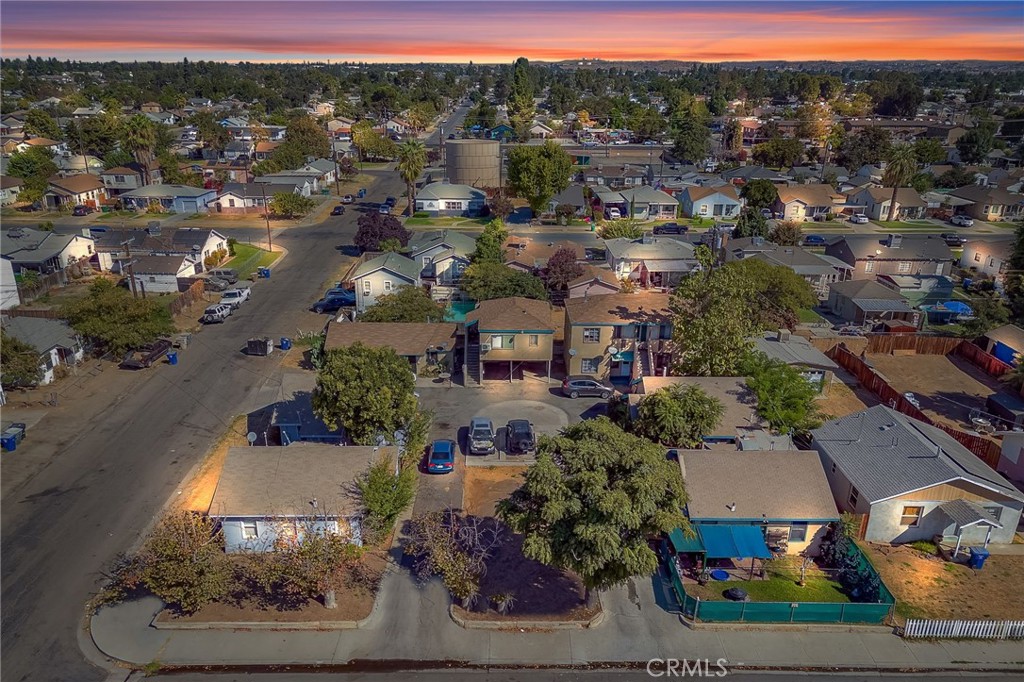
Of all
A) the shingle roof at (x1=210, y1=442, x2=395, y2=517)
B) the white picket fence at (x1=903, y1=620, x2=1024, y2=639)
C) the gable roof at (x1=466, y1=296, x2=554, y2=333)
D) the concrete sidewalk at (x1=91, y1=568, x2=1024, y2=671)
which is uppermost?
the gable roof at (x1=466, y1=296, x2=554, y2=333)

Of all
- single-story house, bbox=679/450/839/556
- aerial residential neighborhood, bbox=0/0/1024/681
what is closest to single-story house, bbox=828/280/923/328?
aerial residential neighborhood, bbox=0/0/1024/681

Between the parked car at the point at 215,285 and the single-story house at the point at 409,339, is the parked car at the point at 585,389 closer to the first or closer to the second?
the single-story house at the point at 409,339

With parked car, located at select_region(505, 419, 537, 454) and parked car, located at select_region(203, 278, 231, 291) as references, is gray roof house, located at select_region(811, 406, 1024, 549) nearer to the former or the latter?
parked car, located at select_region(505, 419, 537, 454)

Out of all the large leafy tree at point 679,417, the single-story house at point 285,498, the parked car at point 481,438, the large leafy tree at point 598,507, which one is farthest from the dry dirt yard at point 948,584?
the single-story house at point 285,498

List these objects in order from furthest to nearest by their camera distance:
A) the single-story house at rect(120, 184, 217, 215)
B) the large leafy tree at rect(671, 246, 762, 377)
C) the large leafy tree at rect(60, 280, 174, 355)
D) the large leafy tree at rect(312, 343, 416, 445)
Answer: the single-story house at rect(120, 184, 217, 215) → the large leafy tree at rect(60, 280, 174, 355) → the large leafy tree at rect(671, 246, 762, 377) → the large leafy tree at rect(312, 343, 416, 445)

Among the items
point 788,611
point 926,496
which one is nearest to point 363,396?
point 788,611

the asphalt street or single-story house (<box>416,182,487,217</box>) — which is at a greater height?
single-story house (<box>416,182,487,217</box>)
